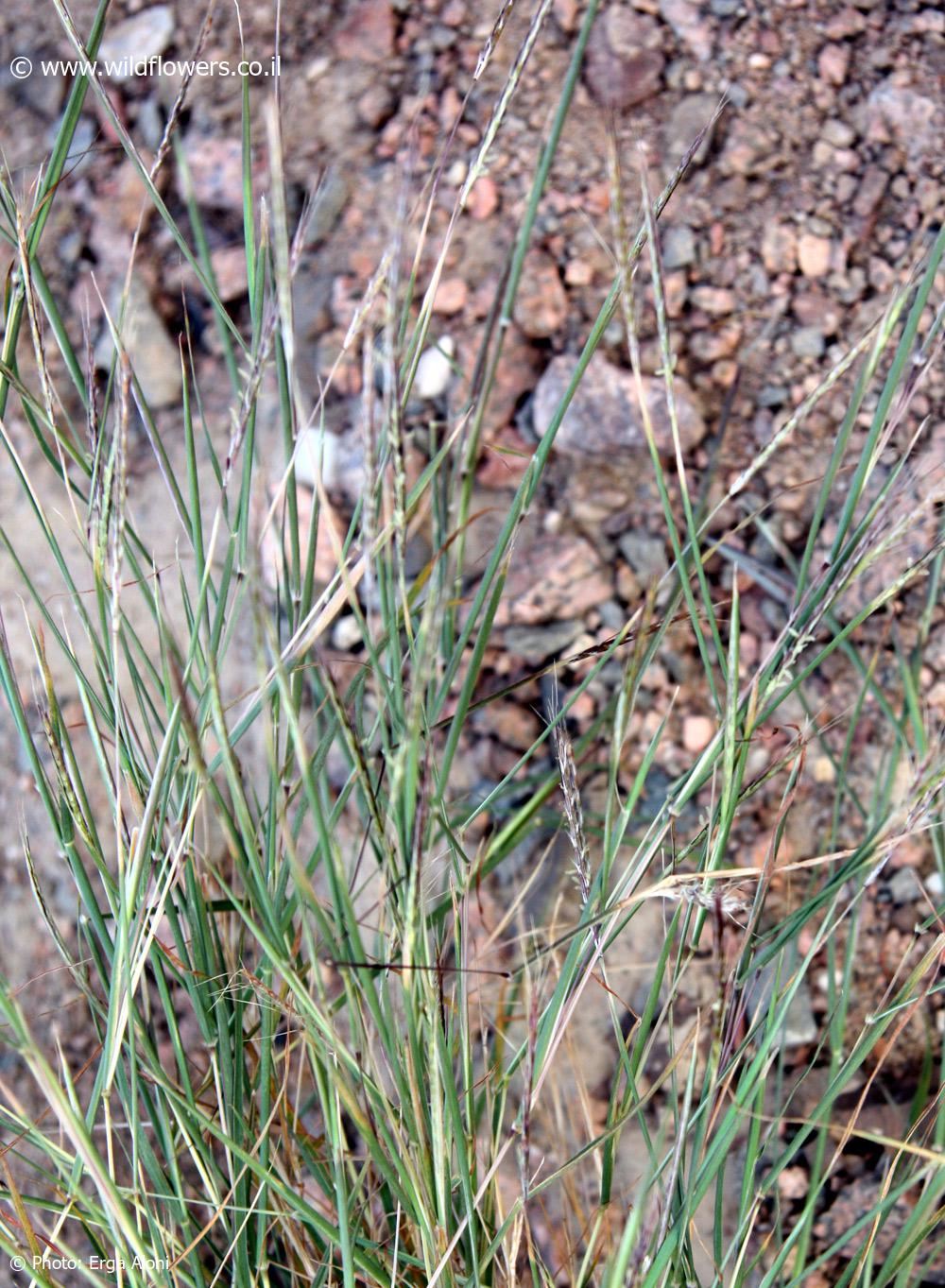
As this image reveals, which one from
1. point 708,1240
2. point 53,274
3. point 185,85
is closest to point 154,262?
point 53,274

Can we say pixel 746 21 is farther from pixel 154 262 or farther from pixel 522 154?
pixel 154 262

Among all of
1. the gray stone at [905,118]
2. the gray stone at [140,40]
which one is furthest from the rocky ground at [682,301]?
the gray stone at [140,40]

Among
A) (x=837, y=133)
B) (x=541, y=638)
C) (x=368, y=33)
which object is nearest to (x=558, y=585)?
(x=541, y=638)

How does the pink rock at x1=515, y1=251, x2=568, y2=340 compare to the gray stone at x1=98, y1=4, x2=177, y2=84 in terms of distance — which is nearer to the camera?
the pink rock at x1=515, y1=251, x2=568, y2=340

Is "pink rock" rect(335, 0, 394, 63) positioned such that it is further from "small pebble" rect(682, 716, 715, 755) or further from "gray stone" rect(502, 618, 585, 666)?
"small pebble" rect(682, 716, 715, 755)

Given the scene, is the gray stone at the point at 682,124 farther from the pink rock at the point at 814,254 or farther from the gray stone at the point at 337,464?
the gray stone at the point at 337,464

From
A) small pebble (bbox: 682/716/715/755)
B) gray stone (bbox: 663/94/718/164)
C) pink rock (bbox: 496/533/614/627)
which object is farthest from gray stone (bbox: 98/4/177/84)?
small pebble (bbox: 682/716/715/755)
